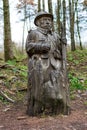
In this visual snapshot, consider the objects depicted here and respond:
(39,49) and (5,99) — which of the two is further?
(5,99)

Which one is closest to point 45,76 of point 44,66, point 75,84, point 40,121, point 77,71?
point 44,66

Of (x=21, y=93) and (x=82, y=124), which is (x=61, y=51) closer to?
(x=82, y=124)

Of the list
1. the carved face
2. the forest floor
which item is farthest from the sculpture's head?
the forest floor

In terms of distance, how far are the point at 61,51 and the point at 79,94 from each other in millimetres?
2753

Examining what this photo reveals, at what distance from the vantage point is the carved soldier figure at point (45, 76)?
6.64 meters

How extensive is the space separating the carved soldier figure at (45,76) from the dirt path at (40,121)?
26 cm

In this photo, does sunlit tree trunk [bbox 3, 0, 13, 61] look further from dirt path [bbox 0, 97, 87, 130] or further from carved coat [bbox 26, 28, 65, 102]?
carved coat [bbox 26, 28, 65, 102]

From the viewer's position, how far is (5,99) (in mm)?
8359

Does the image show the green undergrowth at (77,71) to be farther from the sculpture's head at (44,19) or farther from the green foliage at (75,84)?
the sculpture's head at (44,19)

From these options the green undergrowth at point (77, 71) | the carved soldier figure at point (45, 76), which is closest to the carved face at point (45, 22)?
the carved soldier figure at point (45, 76)

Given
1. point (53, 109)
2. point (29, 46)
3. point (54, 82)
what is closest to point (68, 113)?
point (53, 109)

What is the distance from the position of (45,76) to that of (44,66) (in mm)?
234

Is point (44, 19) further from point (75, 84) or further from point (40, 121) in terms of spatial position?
point (75, 84)

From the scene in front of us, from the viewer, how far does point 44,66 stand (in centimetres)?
670
